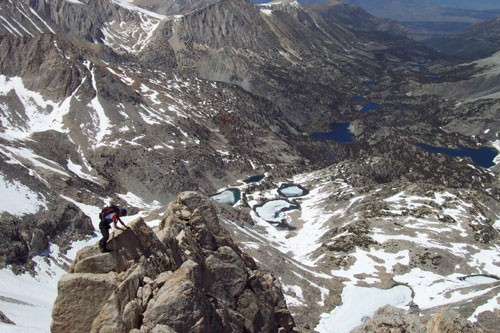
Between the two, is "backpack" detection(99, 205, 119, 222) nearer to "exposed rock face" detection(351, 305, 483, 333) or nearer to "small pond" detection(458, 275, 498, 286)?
"exposed rock face" detection(351, 305, 483, 333)

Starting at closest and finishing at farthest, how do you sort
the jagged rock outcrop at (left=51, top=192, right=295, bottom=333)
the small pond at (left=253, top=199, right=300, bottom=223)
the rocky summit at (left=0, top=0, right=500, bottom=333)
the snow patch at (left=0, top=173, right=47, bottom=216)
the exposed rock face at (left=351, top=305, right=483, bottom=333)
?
the jagged rock outcrop at (left=51, top=192, right=295, bottom=333) < the exposed rock face at (left=351, top=305, right=483, bottom=333) < the rocky summit at (left=0, top=0, right=500, bottom=333) < the snow patch at (left=0, top=173, right=47, bottom=216) < the small pond at (left=253, top=199, right=300, bottom=223)

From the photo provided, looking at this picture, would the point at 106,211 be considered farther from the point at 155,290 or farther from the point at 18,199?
the point at 18,199

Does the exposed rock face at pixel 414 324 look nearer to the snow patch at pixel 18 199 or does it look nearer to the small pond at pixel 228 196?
the snow patch at pixel 18 199

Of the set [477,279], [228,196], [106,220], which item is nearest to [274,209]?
[228,196]

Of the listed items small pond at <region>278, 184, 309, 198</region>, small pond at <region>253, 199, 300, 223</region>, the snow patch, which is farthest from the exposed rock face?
small pond at <region>278, 184, 309, 198</region>

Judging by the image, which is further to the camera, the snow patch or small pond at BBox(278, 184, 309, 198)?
small pond at BBox(278, 184, 309, 198)

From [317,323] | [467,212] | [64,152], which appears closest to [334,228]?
[467,212]

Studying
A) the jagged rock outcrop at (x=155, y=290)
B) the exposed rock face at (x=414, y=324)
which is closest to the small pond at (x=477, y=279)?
the jagged rock outcrop at (x=155, y=290)
